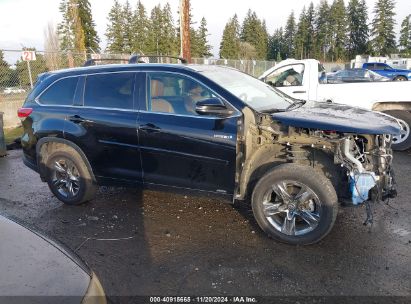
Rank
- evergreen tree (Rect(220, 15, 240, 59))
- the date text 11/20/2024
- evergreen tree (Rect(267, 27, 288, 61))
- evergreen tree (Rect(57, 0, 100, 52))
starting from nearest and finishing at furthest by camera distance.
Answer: the date text 11/20/2024, evergreen tree (Rect(57, 0, 100, 52)), evergreen tree (Rect(220, 15, 240, 59)), evergreen tree (Rect(267, 27, 288, 61))

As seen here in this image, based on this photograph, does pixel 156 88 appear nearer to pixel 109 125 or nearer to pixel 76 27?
pixel 109 125

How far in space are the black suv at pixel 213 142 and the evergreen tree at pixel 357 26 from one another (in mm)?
88738

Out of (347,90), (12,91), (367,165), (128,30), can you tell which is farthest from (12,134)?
(128,30)

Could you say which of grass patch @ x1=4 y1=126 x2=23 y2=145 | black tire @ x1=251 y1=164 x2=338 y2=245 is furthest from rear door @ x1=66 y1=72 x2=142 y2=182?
grass patch @ x1=4 y1=126 x2=23 y2=145

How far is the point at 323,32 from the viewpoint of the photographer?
88625 mm

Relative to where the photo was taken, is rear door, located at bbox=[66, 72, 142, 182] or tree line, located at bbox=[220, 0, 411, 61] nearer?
rear door, located at bbox=[66, 72, 142, 182]

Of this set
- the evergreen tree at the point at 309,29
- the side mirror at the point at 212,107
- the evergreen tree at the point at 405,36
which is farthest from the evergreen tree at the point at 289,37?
the side mirror at the point at 212,107

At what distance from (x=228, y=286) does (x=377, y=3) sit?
87.1 metres

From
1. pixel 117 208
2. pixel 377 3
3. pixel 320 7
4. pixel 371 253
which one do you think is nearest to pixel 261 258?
pixel 371 253

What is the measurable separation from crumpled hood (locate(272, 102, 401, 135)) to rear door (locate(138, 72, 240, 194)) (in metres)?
0.62

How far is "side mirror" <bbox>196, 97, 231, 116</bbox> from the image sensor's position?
3908 millimetres

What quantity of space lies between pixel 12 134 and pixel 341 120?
1029 cm

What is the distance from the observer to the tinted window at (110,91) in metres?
4.63

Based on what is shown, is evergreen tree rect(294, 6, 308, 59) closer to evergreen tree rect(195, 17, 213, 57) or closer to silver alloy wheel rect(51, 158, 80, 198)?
evergreen tree rect(195, 17, 213, 57)
